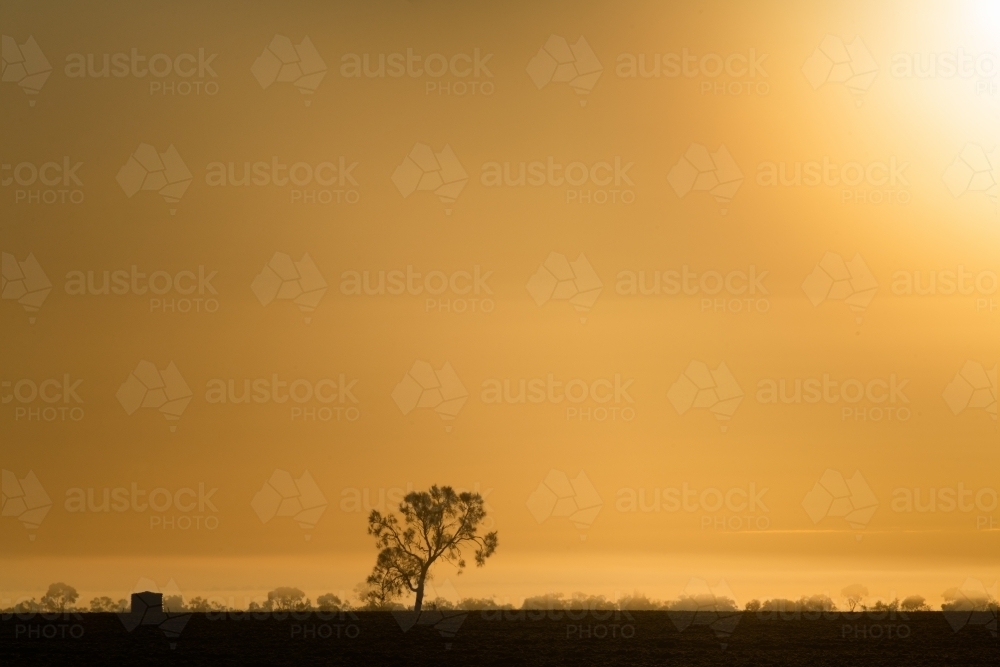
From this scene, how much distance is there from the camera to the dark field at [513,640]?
2258cm

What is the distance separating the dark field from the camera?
22578 mm

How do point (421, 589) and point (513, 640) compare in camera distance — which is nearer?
point (513, 640)

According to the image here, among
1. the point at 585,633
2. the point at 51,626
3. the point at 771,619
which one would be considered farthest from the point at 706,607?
the point at 51,626

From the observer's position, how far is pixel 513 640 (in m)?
25.0

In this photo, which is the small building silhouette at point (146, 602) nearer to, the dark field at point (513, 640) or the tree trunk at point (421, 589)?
the dark field at point (513, 640)

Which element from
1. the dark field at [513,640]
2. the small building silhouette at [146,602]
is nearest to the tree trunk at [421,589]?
the dark field at [513,640]

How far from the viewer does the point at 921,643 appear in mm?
25000

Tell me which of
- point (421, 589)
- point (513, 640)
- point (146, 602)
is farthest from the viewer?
point (421, 589)

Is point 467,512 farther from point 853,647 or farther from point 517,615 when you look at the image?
point 853,647

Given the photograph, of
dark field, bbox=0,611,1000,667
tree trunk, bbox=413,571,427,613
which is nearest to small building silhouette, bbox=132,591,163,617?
dark field, bbox=0,611,1000,667

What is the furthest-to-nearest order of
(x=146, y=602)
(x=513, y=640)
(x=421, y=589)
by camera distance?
(x=421, y=589)
(x=146, y=602)
(x=513, y=640)

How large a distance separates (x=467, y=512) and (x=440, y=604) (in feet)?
12.1

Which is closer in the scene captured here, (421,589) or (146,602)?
(146,602)

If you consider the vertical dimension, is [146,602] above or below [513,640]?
above
